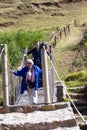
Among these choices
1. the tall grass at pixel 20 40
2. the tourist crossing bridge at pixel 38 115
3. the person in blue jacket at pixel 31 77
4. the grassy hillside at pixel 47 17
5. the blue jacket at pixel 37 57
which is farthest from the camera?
the grassy hillside at pixel 47 17

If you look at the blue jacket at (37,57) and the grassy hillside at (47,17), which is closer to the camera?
the blue jacket at (37,57)

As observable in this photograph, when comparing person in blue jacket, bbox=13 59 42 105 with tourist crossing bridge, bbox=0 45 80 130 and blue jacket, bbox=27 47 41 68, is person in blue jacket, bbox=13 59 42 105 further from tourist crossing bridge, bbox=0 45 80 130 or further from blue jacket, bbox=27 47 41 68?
blue jacket, bbox=27 47 41 68

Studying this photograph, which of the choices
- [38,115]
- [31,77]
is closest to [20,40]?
[31,77]

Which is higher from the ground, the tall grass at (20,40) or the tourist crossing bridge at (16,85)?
the tourist crossing bridge at (16,85)

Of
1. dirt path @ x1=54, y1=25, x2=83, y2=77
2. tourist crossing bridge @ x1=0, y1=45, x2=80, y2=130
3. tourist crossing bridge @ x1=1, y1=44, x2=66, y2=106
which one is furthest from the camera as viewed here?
dirt path @ x1=54, y1=25, x2=83, y2=77

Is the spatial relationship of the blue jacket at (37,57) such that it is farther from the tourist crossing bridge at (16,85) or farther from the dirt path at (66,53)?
the dirt path at (66,53)

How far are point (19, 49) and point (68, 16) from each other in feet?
86.4

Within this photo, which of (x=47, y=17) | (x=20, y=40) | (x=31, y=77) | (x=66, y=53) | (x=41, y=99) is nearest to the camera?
(x=31, y=77)

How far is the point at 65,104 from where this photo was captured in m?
10.4

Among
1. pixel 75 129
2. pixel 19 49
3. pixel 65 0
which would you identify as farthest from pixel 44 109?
pixel 65 0

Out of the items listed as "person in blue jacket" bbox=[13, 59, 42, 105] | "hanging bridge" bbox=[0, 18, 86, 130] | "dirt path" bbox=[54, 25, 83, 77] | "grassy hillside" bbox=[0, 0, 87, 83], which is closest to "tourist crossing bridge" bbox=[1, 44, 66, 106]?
"hanging bridge" bbox=[0, 18, 86, 130]

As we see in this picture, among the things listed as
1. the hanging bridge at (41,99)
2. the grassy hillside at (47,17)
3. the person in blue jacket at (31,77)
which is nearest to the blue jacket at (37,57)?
the hanging bridge at (41,99)

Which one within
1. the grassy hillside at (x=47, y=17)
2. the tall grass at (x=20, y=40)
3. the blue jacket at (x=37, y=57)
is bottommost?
the grassy hillside at (x=47, y=17)

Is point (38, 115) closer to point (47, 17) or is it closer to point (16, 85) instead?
point (16, 85)
